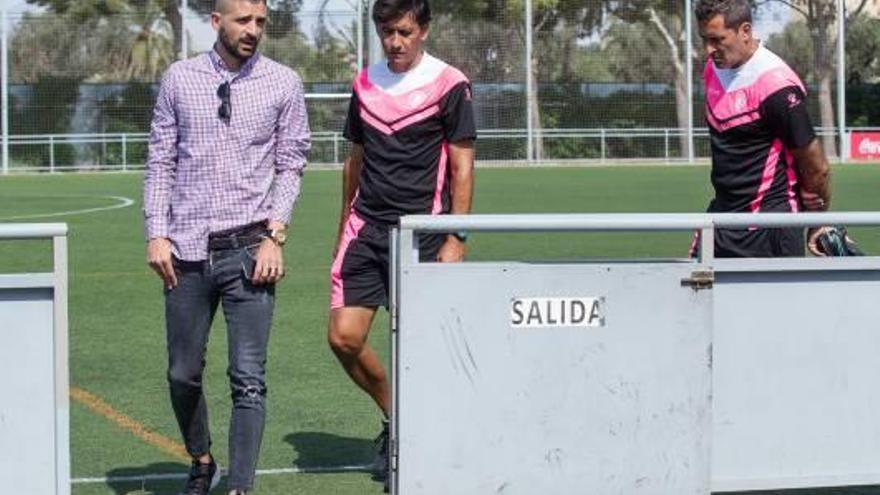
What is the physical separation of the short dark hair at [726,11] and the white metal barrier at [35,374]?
301cm

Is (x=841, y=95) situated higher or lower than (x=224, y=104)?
higher

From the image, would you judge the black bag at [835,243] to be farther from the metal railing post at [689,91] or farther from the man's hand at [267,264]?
the metal railing post at [689,91]

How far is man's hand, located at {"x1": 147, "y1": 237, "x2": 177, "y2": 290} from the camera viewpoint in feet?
21.7

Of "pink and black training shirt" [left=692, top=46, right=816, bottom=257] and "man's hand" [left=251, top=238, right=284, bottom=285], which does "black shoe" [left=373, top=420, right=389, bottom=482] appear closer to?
"man's hand" [left=251, top=238, right=284, bottom=285]

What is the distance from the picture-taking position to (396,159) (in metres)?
7.38

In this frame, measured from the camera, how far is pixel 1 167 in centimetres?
4397

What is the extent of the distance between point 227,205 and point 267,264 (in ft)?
0.95

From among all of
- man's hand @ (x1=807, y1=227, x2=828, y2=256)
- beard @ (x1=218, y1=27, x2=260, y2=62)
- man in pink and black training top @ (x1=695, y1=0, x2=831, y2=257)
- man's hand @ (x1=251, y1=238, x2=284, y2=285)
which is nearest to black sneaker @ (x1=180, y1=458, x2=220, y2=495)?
man's hand @ (x1=251, y1=238, x2=284, y2=285)

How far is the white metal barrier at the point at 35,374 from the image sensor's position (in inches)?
226

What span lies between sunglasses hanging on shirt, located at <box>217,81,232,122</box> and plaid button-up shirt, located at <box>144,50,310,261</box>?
0.04ft

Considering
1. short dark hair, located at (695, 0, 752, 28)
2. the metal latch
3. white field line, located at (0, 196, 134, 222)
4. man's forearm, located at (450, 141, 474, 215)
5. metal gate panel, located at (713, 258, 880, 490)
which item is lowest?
metal gate panel, located at (713, 258, 880, 490)

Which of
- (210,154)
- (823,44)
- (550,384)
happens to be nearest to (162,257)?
(210,154)

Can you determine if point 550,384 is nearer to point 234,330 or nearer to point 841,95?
point 234,330

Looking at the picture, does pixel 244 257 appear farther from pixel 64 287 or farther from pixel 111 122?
pixel 111 122
